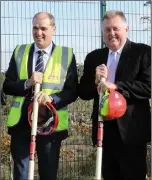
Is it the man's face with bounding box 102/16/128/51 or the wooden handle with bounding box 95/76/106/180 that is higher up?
the man's face with bounding box 102/16/128/51

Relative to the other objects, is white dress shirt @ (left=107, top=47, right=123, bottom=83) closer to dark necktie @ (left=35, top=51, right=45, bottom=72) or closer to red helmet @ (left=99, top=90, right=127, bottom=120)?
red helmet @ (left=99, top=90, right=127, bottom=120)

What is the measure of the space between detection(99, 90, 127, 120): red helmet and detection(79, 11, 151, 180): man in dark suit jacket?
117mm

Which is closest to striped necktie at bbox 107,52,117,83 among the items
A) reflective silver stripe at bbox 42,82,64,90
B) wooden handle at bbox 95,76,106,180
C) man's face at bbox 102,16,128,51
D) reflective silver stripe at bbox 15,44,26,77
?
man's face at bbox 102,16,128,51

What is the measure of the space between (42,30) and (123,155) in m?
1.34

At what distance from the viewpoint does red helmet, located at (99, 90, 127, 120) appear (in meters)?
3.86

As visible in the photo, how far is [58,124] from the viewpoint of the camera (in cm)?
418

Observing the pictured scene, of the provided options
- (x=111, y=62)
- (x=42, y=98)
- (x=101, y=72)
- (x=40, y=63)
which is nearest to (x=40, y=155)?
(x=42, y=98)

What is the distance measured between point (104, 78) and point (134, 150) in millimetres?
714

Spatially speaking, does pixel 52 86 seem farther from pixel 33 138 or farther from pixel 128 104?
pixel 128 104

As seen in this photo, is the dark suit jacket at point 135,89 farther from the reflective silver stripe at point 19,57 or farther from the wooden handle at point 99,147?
the reflective silver stripe at point 19,57

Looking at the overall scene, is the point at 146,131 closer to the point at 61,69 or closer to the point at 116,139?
the point at 116,139

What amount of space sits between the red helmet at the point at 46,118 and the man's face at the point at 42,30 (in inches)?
23.4

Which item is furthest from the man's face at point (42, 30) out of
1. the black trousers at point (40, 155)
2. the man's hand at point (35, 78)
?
the black trousers at point (40, 155)

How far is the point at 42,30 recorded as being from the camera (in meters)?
4.18
